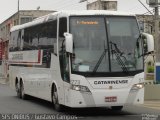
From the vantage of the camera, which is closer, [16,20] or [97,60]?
[97,60]

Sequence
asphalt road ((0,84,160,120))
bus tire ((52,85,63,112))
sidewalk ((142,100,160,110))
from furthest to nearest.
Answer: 1. sidewalk ((142,100,160,110))
2. bus tire ((52,85,63,112))
3. asphalt road ((0,84,160,120))

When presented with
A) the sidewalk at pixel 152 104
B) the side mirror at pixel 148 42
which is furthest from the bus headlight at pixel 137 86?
the sidewalk at pixel 152 104

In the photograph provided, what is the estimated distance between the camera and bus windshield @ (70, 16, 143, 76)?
52.7 ft

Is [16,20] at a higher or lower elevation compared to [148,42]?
higher

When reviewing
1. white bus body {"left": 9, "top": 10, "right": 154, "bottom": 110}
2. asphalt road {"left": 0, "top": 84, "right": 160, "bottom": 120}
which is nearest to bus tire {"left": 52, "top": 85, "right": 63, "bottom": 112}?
white bus body {"left": 9, "top": 10, "right": 154, "bottom": 110}

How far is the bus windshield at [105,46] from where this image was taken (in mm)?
16062

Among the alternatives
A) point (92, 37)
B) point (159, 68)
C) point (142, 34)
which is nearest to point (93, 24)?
point (92, 37)

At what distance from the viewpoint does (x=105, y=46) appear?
1633 centimetres

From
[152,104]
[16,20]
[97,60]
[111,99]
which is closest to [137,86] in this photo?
[111,99]

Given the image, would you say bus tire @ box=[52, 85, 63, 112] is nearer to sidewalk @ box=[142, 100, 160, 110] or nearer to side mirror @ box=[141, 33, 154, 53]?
side mirror @ box=[141, 33, 154, 53]

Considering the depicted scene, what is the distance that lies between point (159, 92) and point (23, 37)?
260 inches

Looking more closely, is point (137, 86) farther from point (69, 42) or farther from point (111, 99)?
point (69, 42)

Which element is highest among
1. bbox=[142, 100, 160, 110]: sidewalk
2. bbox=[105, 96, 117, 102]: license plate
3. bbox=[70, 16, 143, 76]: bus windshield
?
bbox=[70, 16, 143, 76]: bus windshield

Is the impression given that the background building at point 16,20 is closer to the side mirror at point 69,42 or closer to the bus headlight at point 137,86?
the bus headlight at point 137,86
